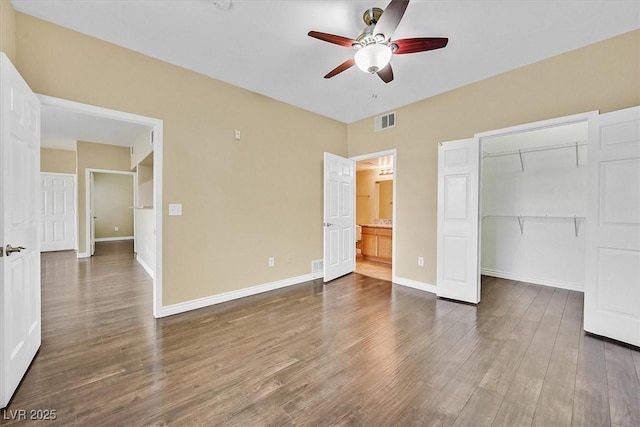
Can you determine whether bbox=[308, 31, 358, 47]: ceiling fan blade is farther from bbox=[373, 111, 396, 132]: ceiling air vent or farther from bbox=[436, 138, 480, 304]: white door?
bbox=[373, 111, 396, 132]: ceiling air vent

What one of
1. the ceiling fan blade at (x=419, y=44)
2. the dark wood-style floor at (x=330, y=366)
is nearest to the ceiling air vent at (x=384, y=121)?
the ceiling fan blade at (x=419, y=44)

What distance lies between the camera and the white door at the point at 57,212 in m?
7.03

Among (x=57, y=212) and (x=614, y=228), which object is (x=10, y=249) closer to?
(x=614, y=228)

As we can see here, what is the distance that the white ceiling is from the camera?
2.14 metres

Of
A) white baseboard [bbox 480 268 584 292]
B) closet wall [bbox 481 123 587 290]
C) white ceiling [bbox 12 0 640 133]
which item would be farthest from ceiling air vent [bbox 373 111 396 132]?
white baseboard [bbox 480 268 584 292]

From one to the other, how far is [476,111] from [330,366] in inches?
136

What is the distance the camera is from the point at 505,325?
108 inches

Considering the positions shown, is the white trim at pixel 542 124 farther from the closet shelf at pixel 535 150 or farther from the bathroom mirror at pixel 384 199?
the bathroom mirror at pixel 384 199

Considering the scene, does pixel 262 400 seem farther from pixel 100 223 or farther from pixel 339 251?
pixel 100 223

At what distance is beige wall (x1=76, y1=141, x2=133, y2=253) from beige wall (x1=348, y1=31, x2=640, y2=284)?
6.26 metres

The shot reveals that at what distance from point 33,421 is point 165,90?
117 inches

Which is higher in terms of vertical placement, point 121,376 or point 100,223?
point 100,223

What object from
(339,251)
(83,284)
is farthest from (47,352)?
(339,251)

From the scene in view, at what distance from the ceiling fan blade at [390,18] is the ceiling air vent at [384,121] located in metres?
2.31
